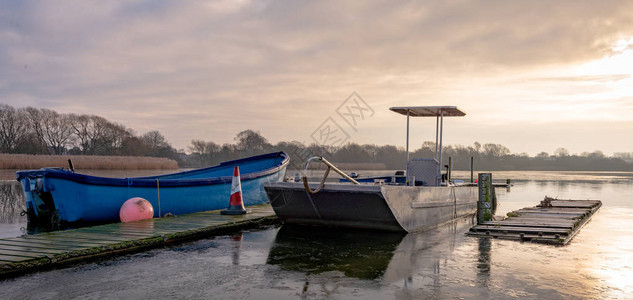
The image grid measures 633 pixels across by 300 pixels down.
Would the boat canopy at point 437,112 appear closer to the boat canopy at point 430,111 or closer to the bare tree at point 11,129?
the boat canopy at point 430,111

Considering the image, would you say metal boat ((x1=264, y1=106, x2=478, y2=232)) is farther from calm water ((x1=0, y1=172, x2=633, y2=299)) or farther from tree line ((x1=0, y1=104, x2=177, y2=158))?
tree line ((x1=0, y1=104, x2=177, y2=158))

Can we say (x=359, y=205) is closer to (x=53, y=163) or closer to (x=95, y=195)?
(x=95, y=195)

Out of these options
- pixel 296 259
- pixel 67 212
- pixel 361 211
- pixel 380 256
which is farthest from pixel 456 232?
pixel 67 212

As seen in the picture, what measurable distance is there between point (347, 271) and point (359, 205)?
2.82 meters

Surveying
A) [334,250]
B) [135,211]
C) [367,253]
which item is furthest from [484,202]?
[135,211]

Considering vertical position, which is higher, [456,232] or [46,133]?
[46,133]

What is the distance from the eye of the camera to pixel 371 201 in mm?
8883

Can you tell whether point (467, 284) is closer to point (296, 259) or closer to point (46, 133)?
point (296, 259)

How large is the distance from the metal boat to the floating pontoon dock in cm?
147

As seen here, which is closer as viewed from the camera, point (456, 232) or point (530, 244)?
point (530, 244)

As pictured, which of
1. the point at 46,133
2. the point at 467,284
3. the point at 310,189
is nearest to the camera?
the point at 467,284

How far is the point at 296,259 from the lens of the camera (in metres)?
7.17

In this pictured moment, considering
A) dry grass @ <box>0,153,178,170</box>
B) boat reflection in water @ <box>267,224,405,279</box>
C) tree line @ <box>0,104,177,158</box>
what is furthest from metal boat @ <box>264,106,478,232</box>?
tree line @ <box>0,104,177,158</box>

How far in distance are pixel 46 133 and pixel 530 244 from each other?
216 feet
